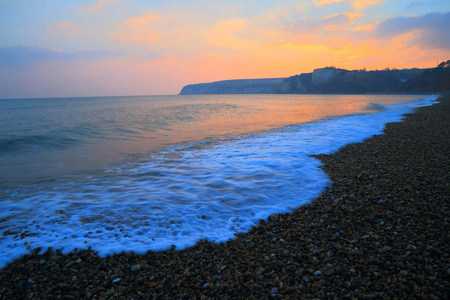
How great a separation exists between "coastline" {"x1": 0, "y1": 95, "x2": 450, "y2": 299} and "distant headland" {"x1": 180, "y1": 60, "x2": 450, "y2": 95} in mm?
103756

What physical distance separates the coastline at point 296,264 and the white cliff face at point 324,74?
145278 mm

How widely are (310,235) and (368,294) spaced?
1.09m

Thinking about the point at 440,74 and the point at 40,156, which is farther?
the point at 440,74

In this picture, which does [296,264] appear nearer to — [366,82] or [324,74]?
[366,82]

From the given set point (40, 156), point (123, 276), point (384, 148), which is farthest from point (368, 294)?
point (40, 156)

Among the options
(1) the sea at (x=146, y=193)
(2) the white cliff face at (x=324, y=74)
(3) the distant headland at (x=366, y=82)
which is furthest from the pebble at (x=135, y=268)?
(2) the white cliff face at (x=324, y=74)

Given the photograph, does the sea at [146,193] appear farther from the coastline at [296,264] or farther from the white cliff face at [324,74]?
the white cliff face at [324,74]

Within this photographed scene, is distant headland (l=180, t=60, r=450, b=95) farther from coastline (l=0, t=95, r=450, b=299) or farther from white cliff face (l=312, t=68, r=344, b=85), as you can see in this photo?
coastline (l=0, t=95, r=450, b=299)

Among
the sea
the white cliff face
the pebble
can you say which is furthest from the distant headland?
the pebble

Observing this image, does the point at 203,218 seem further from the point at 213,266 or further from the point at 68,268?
the point at 68,268

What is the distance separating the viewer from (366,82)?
391ft

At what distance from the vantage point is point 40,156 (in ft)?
30.2

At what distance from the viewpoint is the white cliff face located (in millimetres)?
132000

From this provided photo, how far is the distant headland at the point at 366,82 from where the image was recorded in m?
88.0
